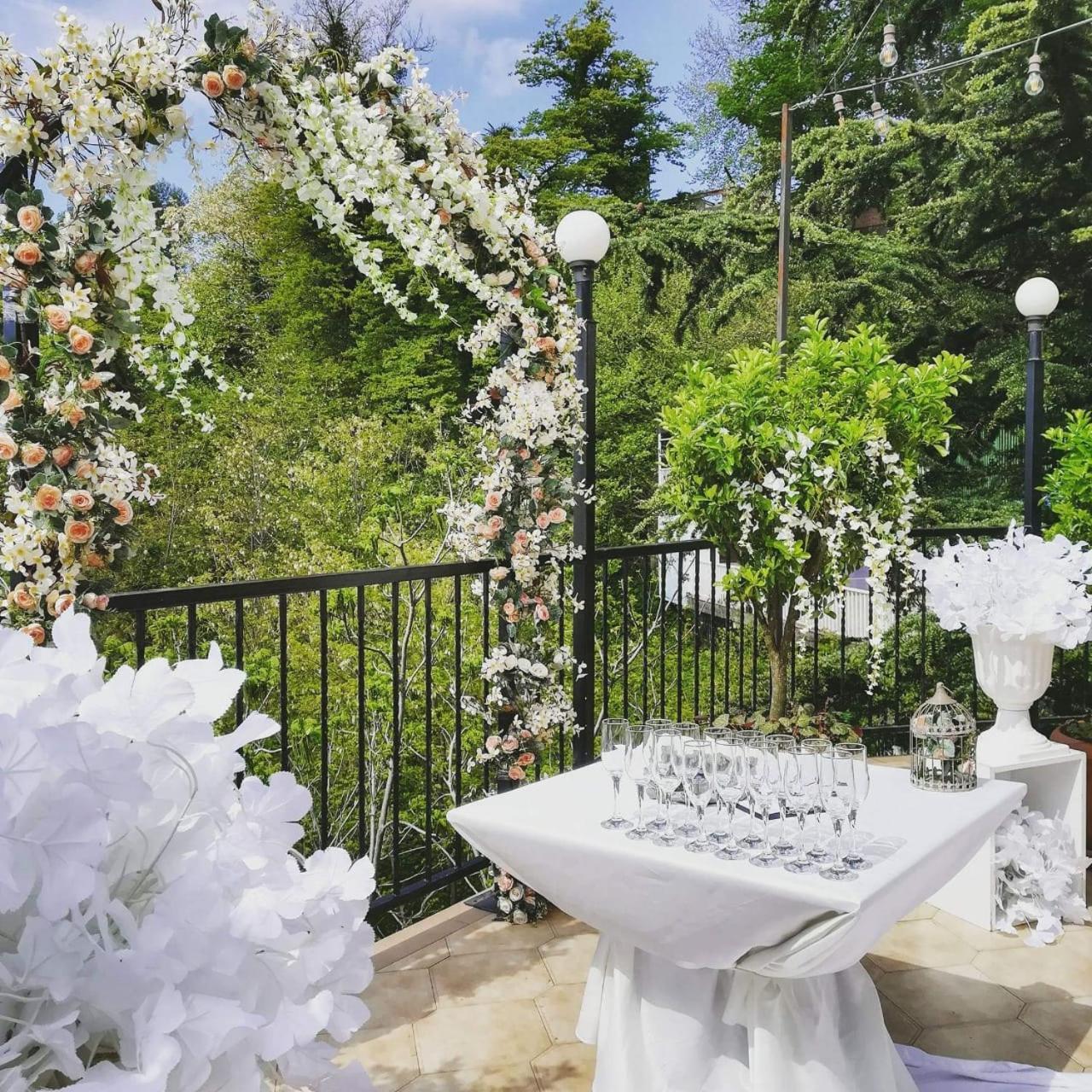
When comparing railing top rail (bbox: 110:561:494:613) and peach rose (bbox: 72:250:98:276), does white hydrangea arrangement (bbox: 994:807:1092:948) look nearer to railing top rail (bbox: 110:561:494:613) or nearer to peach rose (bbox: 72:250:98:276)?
railing top rail (bbox: 110:561:494:613)

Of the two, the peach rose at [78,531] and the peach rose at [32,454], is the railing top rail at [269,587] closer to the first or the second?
the peach rose at [78,531]

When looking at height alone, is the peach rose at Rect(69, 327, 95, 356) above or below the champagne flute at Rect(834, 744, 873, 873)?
above

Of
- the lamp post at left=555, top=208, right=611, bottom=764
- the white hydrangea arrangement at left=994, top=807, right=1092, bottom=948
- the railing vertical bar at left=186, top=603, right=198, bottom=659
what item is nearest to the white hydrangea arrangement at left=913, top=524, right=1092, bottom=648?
the white hydrangea arrangement at left=994, top=807, right=1092, bottom=948

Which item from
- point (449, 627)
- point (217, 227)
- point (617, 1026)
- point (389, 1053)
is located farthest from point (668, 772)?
point (217, 227)

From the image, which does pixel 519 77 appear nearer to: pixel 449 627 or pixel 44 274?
pixel 449 627

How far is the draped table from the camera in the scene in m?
1.44

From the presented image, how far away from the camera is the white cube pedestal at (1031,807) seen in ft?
8.89

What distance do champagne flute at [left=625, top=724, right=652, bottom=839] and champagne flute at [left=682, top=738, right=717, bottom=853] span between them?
67 mm

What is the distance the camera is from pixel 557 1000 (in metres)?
2.33

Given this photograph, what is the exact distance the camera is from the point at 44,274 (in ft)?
5.74

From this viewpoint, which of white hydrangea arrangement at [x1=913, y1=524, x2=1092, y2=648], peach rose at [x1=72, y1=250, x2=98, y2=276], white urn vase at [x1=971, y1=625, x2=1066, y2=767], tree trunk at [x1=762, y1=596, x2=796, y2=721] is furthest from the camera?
tree trunk at [x1=762, y1=596, x2=796, y2=721]

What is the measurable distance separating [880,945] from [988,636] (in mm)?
933

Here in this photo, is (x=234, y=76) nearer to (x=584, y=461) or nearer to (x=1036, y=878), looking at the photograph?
(x=584, y=461)

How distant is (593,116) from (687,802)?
1653 centimetres
